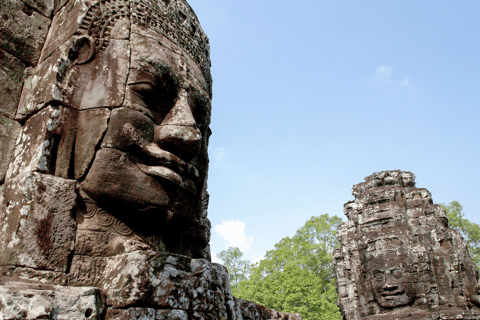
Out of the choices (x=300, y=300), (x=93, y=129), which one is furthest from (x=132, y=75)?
(x=300, y=300)

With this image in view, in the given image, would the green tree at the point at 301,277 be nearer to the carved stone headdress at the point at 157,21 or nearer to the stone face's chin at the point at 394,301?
the stone face's chin at the point at 394,301

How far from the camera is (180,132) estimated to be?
2.67 metres

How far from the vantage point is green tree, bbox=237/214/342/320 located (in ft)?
68.0

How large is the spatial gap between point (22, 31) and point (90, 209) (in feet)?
5.60

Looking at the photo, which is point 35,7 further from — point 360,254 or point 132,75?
point 360,254

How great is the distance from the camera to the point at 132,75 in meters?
2.69

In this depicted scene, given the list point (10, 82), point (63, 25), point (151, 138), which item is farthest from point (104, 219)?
point (63, 25)

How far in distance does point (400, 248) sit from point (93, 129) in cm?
1407

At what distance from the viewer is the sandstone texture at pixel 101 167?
2.11 m

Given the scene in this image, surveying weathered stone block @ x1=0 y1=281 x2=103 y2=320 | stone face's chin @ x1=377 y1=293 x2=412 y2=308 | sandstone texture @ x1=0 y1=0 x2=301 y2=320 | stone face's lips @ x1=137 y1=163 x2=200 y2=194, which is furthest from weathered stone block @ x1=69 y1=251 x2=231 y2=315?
stone face's chin @ x1=377 y1=293 x2=412 y2=308

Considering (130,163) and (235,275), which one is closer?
(130,163)

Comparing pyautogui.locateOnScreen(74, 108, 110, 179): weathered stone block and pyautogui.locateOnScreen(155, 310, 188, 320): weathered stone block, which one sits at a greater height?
pyautogui.locateOnScreen(74, 108, 110, 179): weathered stone block

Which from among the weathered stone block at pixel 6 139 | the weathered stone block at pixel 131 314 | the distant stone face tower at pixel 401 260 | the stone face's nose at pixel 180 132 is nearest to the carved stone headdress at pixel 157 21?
the stone face's nose at pixel 180 132

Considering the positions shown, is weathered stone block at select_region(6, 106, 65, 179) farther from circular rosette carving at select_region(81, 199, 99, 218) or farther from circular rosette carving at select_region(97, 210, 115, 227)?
circular rosette carving at select_region(97, 210, 115, 227)
